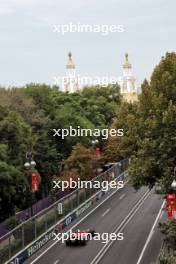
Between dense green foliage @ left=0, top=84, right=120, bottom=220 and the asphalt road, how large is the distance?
5173 millimetres

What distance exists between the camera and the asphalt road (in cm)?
3247

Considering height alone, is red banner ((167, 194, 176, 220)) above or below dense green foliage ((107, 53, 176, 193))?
below

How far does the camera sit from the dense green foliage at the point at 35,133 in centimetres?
4134

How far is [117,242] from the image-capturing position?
3612cm

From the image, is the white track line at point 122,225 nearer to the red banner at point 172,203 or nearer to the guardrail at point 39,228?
the guardrail at point 39,228

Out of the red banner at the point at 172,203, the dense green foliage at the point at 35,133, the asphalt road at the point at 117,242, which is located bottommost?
the asphalt road at the point at 117,242

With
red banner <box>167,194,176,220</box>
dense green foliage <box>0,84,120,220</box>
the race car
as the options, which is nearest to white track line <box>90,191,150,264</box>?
the race car

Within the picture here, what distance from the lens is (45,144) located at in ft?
170

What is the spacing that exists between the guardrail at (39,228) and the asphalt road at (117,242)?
613 millimetres

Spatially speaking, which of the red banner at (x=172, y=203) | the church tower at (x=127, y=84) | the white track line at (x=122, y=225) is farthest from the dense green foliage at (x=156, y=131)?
the church tower at (x=127, y=84)

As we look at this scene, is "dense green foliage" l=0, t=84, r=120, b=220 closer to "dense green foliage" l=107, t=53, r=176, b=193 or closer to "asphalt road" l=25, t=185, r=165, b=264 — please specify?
"asphalt road" l=25, t=185, r=165, b=264

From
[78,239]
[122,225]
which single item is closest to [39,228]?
[78,239]

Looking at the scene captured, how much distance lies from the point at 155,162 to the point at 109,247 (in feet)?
21.0

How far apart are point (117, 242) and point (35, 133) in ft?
61.1
